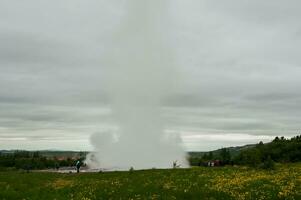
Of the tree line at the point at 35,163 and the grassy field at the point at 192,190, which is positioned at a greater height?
the tree line at the point at 35,163

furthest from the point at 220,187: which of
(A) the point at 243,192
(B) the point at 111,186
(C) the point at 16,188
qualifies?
(C) the point at 16,188

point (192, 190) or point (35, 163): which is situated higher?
point (35, 163)

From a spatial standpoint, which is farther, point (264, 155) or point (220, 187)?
point (264, 155)

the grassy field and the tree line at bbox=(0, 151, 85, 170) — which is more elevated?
the tree line at bbox=(0, 151, 85, 170)

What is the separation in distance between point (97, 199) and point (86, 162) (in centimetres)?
7639

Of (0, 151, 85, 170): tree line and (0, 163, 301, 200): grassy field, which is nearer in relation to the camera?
(0, 163, 301, 200): grassy field

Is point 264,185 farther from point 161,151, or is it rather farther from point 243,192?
point 161,151

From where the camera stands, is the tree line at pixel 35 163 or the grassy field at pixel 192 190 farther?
the tree line at pixel 35 163

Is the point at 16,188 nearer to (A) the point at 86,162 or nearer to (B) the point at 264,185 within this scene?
(B) the point at 264,185

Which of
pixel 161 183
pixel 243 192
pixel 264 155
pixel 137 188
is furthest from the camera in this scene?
pixel 264 155

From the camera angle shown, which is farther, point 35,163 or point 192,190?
point 35,163

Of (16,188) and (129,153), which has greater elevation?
(129,153)

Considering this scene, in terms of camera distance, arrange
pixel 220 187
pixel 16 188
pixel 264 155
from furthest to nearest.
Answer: pixel 264 155, pixel 16 188, pixel 220 187

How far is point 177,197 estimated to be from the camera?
29.2 metres
